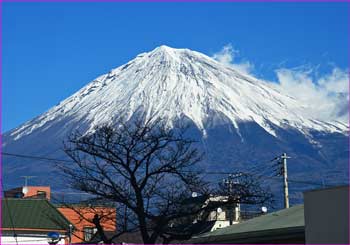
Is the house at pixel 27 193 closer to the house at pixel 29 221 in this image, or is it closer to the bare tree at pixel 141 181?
the house at pixel 29 221

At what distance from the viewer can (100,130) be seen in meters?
24.2

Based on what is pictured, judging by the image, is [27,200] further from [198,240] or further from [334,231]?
[334,231]

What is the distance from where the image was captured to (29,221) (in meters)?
51.4

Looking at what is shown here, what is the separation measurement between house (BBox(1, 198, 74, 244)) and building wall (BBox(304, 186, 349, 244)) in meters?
29.1

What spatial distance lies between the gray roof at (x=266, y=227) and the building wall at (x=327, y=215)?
187 inches

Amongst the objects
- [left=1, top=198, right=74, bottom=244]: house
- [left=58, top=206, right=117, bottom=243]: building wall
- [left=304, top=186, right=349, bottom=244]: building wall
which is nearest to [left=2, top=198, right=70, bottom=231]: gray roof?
[left=1, top=198, right=74, bottom=244]: house

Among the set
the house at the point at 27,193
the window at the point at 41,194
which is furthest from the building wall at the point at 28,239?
the window at the point at 41,194

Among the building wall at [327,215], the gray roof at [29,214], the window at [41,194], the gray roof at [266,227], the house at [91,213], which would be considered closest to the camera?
the building wall at [327,215]

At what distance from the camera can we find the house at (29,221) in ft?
158

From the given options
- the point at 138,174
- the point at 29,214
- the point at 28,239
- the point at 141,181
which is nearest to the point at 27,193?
the point at 29,214

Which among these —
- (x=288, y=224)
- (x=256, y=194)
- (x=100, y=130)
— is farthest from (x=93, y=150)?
(x=288, y=224)

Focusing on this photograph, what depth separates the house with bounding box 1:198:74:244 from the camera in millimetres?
48250

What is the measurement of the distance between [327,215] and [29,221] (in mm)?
35031

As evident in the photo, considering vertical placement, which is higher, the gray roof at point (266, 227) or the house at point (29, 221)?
the house at point (29, 221)
